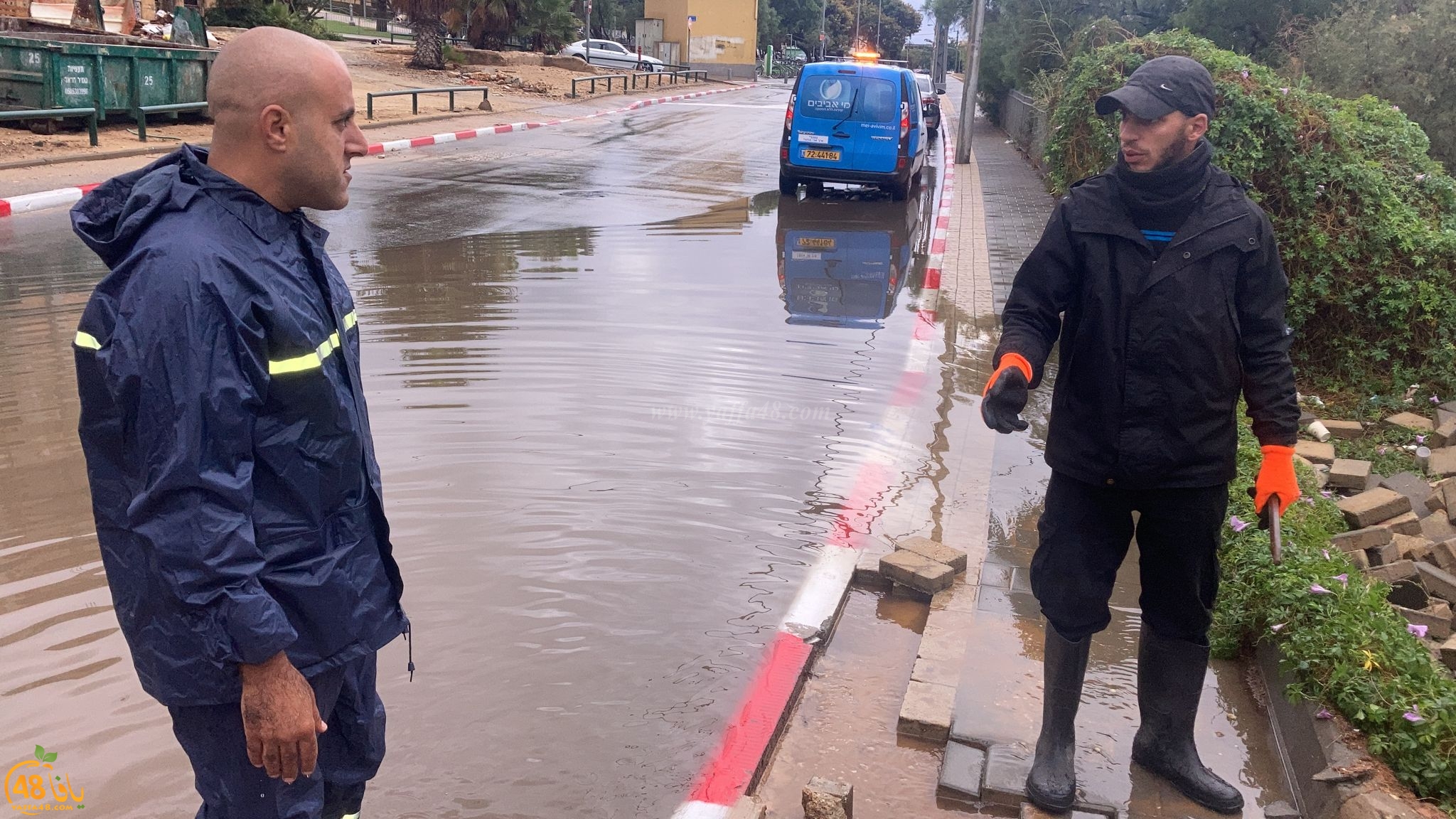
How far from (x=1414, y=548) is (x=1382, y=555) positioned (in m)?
0.33

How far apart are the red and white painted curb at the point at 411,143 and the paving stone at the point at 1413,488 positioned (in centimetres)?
537

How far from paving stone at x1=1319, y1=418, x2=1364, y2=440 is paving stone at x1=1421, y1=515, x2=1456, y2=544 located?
3.70 feet

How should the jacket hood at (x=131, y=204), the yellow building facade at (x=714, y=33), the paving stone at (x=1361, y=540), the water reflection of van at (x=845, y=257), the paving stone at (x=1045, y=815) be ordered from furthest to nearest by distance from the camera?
the yellow building facade at (x=714, y=33), the water reflection of van at (x=845, y=257), the paving stone at (x=1361, y=540), the paving stone at (x=1045, y=815), the jacket hood at (x=131, y=204)

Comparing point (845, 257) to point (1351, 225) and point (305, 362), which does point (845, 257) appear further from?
point (305, 362)

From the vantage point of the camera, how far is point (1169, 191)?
324 centimetres

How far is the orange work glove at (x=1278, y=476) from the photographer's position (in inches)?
131

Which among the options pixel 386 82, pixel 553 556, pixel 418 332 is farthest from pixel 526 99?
pixel 553 556

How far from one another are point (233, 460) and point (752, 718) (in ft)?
7.19

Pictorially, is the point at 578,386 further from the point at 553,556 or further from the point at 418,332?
the point at 553,556

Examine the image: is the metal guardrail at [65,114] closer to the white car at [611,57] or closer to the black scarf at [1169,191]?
the black scarf at [1169,191]

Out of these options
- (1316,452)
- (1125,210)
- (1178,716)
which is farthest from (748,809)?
(1316,452)

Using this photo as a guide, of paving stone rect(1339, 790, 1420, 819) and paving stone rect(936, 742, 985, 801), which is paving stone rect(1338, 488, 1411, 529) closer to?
paving stone rect(1339, 790, 1420, 819)

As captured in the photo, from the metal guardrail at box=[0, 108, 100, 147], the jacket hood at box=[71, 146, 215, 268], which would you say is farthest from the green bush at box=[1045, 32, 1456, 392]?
the metal guardrail at box=[0, 108, 100, 147]

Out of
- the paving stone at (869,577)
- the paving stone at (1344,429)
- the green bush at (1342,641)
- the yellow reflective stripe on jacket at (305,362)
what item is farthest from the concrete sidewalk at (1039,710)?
the paving stone at (1344,429)
